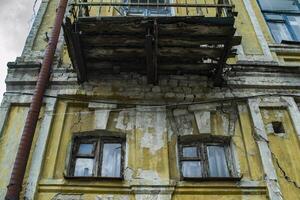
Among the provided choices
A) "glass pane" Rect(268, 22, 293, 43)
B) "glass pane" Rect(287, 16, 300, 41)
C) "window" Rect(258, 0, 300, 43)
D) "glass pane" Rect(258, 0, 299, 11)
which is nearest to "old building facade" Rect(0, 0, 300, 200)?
"glass pane" Rect(268, 22, 293, 43)

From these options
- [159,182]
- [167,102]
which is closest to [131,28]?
[167,102]

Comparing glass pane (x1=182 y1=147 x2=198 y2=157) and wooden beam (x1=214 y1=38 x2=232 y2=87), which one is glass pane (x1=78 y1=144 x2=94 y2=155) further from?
wooden beam (x1=214 y1=38 x2=232 y2=87)

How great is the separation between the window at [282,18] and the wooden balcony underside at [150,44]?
2320 mm

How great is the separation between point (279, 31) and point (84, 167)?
4.95 m

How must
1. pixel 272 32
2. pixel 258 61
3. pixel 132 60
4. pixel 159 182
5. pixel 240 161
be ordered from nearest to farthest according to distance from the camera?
pixel 159 182 → pixel 240 161 → pixel 132 60 → pixel 258 61 → pixel 272 32

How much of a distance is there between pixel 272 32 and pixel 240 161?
350cm

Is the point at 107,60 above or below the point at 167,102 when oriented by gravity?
above

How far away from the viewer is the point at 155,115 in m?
6.46

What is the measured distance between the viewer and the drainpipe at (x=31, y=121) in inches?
202

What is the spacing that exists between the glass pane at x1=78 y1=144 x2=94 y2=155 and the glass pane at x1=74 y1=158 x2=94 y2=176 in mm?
124

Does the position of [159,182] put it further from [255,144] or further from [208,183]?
[255,144]

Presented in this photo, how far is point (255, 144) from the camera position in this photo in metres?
6.14

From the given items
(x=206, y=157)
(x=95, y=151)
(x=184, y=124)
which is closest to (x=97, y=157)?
(x=95, y=151)

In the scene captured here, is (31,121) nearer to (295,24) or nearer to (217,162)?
(217,162)
